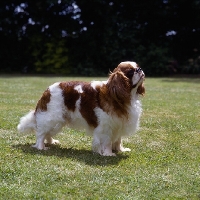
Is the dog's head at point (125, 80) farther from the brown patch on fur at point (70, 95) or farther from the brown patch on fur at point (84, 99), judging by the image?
the brown patch on fur at point (70, 95)

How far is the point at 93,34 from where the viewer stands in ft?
89.5

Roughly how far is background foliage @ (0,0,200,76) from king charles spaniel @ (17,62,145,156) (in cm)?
2070

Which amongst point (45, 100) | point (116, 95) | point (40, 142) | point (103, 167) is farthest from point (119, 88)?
point (40, 142)

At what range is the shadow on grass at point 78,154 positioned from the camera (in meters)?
5.09

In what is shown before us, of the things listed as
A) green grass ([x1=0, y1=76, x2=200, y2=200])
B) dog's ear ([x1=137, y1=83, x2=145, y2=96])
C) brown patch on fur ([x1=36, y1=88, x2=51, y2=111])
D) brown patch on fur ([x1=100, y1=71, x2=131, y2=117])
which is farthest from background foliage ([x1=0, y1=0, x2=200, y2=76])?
brown patch on fur ([x1=100, y1=71, x2=131, y2=117])

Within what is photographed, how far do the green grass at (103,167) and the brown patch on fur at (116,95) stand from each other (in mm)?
705

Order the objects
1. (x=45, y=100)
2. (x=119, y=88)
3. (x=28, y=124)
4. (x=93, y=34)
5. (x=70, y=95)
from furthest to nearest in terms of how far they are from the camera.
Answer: (x=93, y=34) < (x=28, y=124) < (x=45, y=100) < (x=70, y=95) < (x=119, y=88)

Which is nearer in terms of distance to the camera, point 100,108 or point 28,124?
point 100,108

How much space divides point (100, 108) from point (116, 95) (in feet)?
1.13

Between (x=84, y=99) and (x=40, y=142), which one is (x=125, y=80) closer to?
(x=84, y=99)

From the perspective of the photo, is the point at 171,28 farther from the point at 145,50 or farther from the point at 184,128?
the point at 184,128

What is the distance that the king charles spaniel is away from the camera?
17.4 ft

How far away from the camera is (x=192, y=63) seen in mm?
26484

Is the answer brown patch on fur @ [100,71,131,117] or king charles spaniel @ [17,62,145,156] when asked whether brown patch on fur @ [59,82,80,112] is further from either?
brown patch on fur @ [100,71,131,117]
